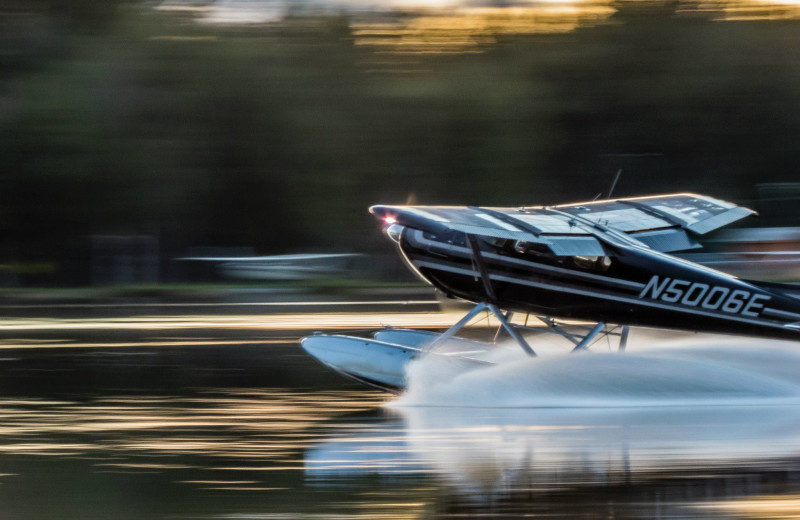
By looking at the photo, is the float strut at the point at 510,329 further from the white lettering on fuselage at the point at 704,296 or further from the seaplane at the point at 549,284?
the white lettering on fuselage at the point at 704,296

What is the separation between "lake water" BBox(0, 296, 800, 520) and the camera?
728 centimetres

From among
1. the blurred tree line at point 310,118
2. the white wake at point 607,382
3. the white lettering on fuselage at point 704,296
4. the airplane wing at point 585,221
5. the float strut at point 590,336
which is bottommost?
the white wake at point 607,382

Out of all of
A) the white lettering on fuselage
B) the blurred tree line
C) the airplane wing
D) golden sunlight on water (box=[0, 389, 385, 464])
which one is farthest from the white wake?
the blurred tree line

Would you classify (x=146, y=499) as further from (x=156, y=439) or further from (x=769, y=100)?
(x=769, y=100)

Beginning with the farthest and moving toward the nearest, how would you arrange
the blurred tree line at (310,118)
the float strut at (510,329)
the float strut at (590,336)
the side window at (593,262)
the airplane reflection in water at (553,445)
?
the blurred tree line at (310,118)
the float strut at (510,329)
the float strut at (590,336)
the side window at (593,262)
the airplane reflection in water at (553,445)

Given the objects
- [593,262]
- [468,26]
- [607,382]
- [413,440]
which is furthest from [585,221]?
[468,26]

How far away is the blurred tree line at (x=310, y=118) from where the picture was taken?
117ft

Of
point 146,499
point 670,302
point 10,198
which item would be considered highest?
point 10,198

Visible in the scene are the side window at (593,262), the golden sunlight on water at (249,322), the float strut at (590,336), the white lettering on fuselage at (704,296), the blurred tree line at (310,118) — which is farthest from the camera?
the blurred tree line at (310,118)

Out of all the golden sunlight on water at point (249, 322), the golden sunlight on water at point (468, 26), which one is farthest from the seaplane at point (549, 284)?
the golden sunlight on water at point (468, 26)

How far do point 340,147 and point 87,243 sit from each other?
876 centimetres

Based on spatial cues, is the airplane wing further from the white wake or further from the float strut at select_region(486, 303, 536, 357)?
the white wake

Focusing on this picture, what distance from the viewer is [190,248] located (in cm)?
3912

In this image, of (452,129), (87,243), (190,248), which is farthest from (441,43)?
(87,243)
